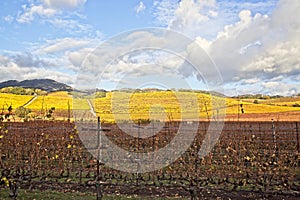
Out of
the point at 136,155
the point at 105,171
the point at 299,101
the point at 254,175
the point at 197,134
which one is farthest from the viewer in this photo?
the point at 299,101

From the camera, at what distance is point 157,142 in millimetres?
11461

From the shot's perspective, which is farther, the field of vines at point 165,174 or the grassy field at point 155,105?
the grassy field at point 155,105

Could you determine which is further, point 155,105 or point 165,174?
point 155,105

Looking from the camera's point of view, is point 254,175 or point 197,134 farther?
point 197,134

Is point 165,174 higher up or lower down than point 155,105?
lower down

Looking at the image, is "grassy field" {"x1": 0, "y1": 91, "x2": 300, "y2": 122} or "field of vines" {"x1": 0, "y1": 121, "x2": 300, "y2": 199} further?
"grassy field" {"x1": 0, "y1": 91, "x2": 300, "y2": 122}

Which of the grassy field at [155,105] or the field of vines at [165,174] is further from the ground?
the grassy field at [155,105]

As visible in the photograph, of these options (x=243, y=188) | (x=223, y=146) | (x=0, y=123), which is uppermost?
(x=0, y=123)

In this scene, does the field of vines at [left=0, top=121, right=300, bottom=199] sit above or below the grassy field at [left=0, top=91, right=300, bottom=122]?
below

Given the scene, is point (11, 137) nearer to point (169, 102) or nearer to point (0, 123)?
point (0, 123)

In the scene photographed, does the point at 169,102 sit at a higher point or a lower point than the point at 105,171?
higher

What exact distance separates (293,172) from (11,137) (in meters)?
9.14

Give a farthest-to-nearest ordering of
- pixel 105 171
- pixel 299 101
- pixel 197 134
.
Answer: pixel 299 101 → pixel 197 134 → pixel 105 171

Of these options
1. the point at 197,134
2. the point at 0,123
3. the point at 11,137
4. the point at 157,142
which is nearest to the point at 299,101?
the point at 197,134
